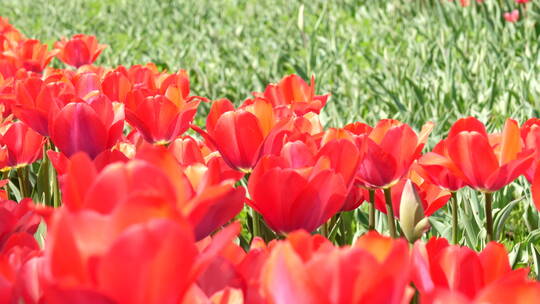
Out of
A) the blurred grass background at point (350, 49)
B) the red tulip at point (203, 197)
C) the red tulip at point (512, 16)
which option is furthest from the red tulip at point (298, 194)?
the red tulip at point (512, 16)

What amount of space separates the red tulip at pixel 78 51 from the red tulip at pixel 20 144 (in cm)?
162

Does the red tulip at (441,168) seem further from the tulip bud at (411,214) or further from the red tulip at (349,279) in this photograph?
the red tulip at (349,279)

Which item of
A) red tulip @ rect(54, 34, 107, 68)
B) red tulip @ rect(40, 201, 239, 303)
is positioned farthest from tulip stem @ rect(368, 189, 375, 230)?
red tulip @ rect(54, 34, 107, 68)

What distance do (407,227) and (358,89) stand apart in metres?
2.54

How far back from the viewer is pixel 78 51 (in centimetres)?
332

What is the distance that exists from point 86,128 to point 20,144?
34 cm

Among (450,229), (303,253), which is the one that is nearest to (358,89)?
(450,229)

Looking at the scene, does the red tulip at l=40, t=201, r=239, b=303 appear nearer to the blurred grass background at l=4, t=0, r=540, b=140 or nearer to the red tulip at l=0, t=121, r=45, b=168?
the red tulip at l=0, t=121, r=45, b=168

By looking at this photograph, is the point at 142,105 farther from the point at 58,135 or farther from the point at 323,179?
the point at 323,179

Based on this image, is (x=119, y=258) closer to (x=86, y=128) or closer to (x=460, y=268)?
(x=460, y=268)

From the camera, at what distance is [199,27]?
6.94 metres

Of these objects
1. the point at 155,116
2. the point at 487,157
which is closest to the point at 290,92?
the point at 155,116

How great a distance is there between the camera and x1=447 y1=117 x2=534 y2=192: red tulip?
1.23 m

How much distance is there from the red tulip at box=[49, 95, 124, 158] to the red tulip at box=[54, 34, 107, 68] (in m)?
1.89
